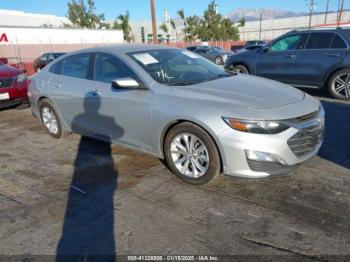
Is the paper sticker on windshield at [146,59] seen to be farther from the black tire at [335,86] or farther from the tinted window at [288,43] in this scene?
the tinted window at [288,43]

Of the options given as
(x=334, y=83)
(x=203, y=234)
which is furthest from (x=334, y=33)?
(x=203, y=234)

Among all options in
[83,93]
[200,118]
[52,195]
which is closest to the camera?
[200,118]

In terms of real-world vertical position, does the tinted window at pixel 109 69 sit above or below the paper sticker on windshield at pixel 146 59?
below

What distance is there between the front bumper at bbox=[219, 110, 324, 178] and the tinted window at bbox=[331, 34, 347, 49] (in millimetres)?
5417

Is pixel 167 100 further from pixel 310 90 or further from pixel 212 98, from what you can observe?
pixel 310 90

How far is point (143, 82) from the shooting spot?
396cm

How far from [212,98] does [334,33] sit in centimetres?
597

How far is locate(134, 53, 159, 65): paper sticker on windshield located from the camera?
4254 millimetres

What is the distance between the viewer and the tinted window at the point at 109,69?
4.21 metres

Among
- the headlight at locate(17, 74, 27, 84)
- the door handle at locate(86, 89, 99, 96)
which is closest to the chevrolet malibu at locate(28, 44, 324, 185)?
the door handle at locate(86, 89, 99, 96)

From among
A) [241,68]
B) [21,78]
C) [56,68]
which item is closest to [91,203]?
[56,68]

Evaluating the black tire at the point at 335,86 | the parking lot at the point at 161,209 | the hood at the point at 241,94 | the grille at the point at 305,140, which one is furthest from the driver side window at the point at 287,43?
the grille at the point at 305,140

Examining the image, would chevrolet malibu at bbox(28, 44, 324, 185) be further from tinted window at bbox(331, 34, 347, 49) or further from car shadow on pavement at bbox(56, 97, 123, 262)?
tinted window at bbox(331, 34, 347, 49)

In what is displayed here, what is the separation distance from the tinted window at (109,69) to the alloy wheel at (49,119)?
1.55m
